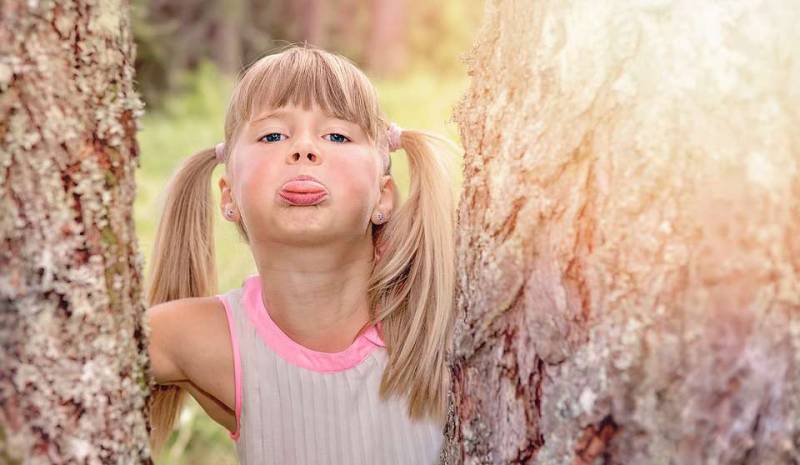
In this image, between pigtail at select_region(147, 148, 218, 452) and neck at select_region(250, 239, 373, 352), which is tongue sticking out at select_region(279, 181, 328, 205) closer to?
neck at select_region(250, 239, 373, 352)

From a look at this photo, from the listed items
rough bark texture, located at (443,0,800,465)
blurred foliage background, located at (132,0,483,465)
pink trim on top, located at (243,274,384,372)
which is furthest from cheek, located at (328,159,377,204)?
blurred foliage background, located at (132,0,483,465)

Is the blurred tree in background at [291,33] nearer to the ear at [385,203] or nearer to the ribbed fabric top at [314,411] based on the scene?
the ear at [385,203]

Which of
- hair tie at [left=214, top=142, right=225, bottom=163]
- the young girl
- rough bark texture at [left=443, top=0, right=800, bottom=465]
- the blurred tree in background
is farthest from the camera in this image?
the blurred tree in background

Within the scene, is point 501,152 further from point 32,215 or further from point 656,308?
point 32,215

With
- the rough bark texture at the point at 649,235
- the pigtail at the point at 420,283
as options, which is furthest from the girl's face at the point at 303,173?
the rough bark texture at the point at 649,235

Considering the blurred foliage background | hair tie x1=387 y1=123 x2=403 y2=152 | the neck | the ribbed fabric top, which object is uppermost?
the blurred foliage background

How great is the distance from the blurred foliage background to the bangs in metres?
2.63

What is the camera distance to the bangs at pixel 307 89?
262cm

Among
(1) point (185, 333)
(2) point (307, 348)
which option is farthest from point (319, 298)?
(1) point (185, 333)

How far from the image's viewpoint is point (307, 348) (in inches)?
104

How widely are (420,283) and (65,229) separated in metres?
1.29

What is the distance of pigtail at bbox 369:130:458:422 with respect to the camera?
253 centimetres

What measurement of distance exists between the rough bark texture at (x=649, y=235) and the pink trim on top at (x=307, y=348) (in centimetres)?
96

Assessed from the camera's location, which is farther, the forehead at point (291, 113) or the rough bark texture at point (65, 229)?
the forehead at point (291, 113)
